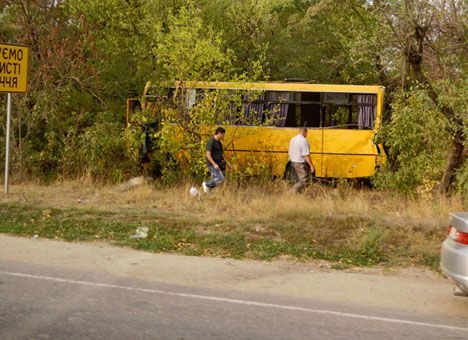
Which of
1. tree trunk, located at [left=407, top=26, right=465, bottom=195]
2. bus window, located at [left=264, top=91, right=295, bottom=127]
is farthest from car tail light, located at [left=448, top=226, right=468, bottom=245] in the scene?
bus window, located at [left=264, top=91, right=295, bottom=127]

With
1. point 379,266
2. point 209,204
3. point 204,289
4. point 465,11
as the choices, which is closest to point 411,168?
point 465,11

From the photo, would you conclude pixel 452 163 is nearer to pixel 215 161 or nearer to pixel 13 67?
pixel 215 161

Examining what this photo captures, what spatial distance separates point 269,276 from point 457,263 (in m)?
2.52

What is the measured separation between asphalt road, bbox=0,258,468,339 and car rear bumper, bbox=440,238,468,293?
16.6 inches

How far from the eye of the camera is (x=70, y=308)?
6094mm

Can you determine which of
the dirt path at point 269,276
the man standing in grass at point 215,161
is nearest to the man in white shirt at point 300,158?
the man standing in grass at point 215,161

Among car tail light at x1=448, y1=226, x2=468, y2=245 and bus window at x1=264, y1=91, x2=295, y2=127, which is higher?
bus window at x1=264, y1=91, x2=295, y2=127

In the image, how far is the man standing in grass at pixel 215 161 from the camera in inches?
520

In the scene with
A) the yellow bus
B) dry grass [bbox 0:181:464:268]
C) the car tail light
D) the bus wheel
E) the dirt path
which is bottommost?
the dirt path

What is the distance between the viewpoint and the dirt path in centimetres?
696

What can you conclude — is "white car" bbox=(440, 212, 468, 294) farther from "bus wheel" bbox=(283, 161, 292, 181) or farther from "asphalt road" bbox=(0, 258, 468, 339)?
"bus wheel" bbox=(283, 161, 292, 181)

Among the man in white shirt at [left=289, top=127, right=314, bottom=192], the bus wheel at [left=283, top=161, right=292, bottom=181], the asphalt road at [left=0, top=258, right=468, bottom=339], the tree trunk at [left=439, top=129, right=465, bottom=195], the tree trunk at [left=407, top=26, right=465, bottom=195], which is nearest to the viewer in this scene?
the asphalt road at [left=0, top=258, right=468, bottom=339]

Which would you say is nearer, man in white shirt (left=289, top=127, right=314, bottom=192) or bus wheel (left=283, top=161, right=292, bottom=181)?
man in white shirt (left=289, top=127, right=314, bottom=192)

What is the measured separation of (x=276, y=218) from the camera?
35.3 feet
